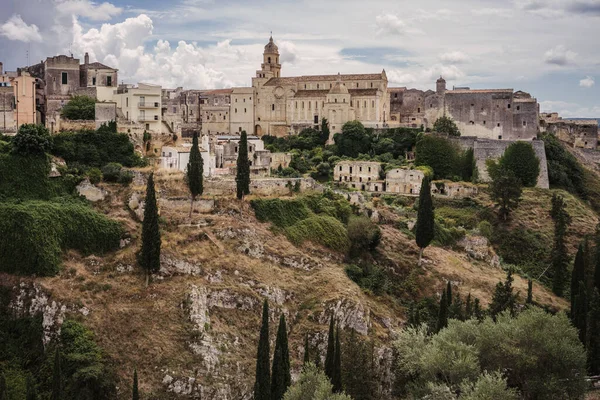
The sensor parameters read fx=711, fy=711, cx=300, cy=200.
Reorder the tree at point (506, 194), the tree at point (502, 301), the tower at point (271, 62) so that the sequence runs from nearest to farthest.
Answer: the tree at point (502, 301) < the tree at point (506, 194) < the tower at point (271, 62)

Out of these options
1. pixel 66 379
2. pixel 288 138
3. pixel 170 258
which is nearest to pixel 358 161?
pixel 288 138

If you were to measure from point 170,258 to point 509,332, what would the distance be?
17.5 meters

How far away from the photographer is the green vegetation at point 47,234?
115ft

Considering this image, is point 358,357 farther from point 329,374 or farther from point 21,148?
point 21,148

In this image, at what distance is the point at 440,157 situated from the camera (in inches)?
2514

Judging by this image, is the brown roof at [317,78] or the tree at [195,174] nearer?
the tree at [195,174]

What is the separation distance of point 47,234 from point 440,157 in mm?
37987

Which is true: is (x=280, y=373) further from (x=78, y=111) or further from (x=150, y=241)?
(x=78, y=111)

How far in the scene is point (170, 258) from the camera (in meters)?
37.7

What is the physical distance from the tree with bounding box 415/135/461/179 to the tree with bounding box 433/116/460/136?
4.06 meters

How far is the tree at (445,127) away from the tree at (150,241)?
128 ft

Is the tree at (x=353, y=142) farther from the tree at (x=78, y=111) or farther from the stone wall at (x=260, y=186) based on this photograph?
the tree at (x=78, y=111)

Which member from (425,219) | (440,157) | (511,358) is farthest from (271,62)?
(511,358)

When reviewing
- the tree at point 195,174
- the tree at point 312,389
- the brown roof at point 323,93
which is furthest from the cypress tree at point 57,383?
the brown roof at point 323,93
